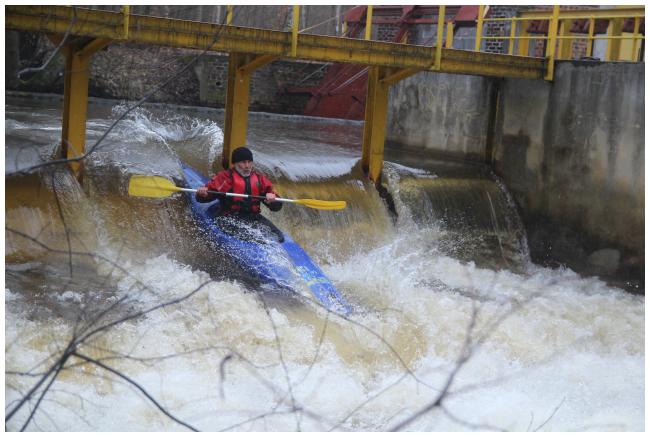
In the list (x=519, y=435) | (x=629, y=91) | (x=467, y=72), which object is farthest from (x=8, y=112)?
(x=519, y=435)

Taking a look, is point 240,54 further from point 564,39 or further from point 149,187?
point 564,39

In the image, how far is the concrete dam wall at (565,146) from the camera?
9023 millimetres

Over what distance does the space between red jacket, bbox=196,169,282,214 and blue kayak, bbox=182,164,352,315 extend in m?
0.11

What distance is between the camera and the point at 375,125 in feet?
32.0

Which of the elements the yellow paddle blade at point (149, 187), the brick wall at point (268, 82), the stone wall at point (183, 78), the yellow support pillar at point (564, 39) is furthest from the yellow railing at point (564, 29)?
the stone wall at point (183, 78)

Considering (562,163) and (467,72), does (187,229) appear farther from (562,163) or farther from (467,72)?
(562,163)

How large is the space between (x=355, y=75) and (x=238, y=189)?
34.9ft

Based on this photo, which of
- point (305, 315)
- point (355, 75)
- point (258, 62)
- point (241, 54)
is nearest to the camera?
point (305, 315)

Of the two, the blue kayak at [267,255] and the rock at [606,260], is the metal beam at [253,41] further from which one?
the rock at [606,260]

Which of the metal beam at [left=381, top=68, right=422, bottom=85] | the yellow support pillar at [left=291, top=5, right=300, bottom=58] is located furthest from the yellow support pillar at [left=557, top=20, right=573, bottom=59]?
the yellow support pillar at [left=291, top=5, right=300, bottom=58]

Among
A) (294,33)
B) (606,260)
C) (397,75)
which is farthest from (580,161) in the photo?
(294,33)

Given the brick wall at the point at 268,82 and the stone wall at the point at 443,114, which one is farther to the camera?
the brick wall at the point at 268,82

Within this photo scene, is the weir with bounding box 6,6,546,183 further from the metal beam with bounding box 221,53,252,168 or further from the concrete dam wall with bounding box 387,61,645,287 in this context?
the concrete dam wall with bounding box 387,61,645,287

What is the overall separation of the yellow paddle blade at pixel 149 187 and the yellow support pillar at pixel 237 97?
4.88 feet
